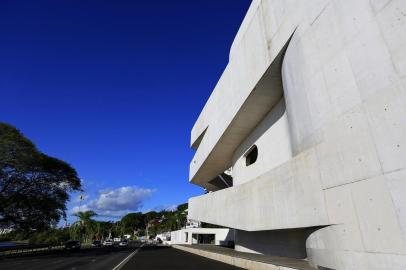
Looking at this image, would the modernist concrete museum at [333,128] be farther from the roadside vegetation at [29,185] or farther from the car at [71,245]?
the car at [71,245]

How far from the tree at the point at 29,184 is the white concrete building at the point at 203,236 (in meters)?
22.7

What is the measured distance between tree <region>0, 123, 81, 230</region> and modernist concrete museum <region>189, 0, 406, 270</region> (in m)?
21.7

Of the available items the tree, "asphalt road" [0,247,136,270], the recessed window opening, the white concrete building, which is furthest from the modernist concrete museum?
the white concrete building

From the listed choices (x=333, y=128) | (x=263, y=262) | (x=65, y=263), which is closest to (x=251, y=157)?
(x=263, y=262)

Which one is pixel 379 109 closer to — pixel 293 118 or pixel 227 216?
pixel 293 118

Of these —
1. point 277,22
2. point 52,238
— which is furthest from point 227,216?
point 52,238

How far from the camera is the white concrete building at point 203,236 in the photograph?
148 ft

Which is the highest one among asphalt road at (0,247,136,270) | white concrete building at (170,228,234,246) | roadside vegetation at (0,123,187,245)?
roadside vegetation at (0,123,187,245)

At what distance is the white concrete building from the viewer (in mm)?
45225

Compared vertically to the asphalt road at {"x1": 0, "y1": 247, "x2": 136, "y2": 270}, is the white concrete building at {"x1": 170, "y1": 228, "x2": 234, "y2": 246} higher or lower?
higher

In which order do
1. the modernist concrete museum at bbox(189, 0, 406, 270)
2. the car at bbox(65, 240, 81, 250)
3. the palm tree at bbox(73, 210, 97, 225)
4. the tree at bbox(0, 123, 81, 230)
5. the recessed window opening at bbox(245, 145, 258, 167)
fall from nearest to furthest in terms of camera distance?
the modernist concrete museum at bbox(189, 0, 406, 270)
the recessed window opening at bbox(245, 145, 258, 167)
the tree at bbox(0, 123, 81, 230)
the car at bbox(65, 240, 81, 250)
the palm tree at bbox(73, 210, 97, 225)

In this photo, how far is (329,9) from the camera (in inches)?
392

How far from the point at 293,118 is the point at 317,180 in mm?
3344

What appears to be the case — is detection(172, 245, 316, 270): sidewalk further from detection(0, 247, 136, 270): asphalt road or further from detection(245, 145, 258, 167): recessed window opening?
detection(245, 145, 258, 167): recessed window opening
